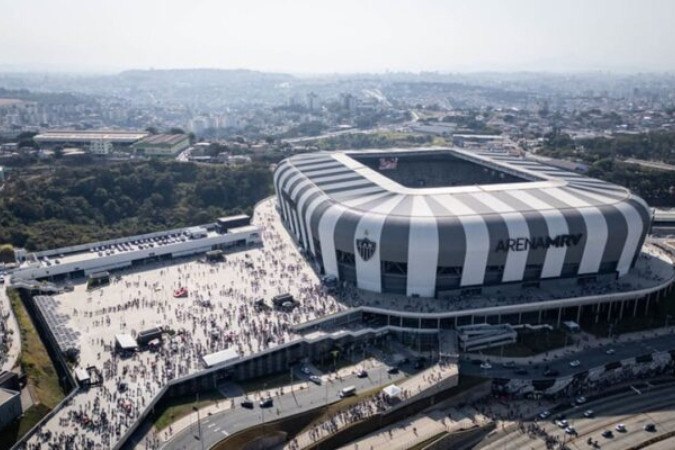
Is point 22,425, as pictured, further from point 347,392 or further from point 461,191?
point 461,191

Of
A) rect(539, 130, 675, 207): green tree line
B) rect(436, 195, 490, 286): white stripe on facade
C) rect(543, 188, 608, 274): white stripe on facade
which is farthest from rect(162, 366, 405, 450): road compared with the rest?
rect(539, 130, 675, 207): green tree line

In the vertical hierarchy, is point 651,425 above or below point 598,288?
below

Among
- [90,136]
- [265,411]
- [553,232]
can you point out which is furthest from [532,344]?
[90,136]

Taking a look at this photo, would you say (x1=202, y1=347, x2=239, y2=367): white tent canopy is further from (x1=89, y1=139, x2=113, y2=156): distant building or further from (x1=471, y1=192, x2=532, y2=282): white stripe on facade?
(x1=89, y1=139, x2=113, y2=156): distant building

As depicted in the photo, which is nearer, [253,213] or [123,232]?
[123,232]

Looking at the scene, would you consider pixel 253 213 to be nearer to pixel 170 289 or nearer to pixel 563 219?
pixel 170 289

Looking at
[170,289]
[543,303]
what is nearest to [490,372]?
[543,303]

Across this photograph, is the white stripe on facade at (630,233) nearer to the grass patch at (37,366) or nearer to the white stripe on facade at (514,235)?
the white stripe on facade at (514,235)

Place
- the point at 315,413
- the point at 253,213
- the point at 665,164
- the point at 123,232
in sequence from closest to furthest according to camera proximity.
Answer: the point at 315,413 < the point at 123,232 < the point at 253,213 < the point at 665,164
